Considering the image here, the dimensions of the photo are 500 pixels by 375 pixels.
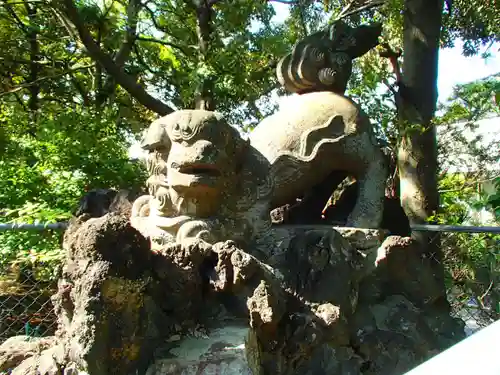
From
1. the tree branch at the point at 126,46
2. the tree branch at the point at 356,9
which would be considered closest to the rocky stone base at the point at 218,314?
the tree branch at the point at 126,46

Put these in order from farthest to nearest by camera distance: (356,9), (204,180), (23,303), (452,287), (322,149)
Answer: (356,9), (452,287), (23,303), (322,149), (204,180)

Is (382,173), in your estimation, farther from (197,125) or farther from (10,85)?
(10,85)

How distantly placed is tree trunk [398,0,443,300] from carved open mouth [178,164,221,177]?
2528mm

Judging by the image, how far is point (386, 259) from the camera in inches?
105

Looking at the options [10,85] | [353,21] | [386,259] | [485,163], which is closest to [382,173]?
[386,259]

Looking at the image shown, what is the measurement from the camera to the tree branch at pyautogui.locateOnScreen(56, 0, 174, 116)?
15.9 feet

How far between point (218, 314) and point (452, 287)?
3.67 metres

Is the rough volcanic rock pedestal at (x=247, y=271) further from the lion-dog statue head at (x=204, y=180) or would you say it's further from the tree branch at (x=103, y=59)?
the tree branch at (x=103, y=59)

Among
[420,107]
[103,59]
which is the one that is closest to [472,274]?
[420,107]

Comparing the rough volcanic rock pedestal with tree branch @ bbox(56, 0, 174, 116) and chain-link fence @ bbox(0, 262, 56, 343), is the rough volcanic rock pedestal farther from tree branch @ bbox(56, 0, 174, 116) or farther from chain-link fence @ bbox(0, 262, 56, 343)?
tree branch @ bbox(56, 0, 174, 116)

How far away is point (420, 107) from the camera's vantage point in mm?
4469

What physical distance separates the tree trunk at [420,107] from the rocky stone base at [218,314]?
74.0 inches

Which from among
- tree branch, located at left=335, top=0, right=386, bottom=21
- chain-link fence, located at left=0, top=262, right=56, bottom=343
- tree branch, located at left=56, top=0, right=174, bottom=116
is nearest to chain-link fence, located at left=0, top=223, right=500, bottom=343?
chain-link fence, located at left=0, top=262, right=56, bottom=343

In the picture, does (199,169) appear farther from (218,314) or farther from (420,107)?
(420,107)
